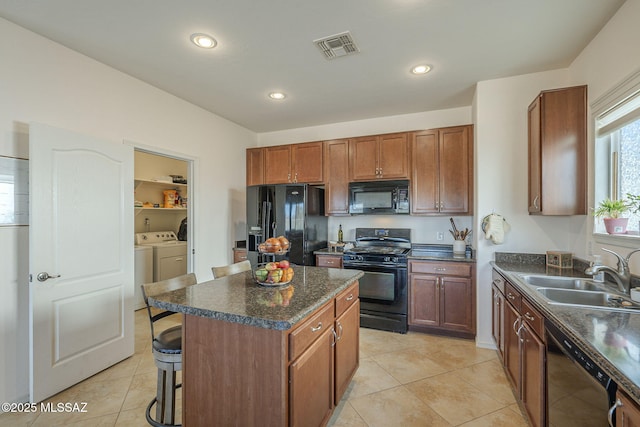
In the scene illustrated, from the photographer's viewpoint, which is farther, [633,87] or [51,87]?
[51,87]

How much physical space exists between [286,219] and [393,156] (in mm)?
1587

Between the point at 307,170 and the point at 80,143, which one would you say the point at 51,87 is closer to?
the point at 80,143

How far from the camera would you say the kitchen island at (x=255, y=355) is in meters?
1.28

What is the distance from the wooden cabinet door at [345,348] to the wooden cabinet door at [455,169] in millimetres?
1893

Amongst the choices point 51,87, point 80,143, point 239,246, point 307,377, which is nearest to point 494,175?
point 307,377

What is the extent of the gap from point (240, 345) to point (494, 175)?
2.83 m

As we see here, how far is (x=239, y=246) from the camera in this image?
424 cm

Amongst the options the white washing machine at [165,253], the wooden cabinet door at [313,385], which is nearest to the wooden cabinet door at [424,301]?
the wooden cabinet door at [313,385]

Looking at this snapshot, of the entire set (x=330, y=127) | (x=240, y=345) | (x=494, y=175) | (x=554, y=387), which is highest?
(x=330, y=127)

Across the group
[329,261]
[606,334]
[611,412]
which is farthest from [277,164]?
[611,412]

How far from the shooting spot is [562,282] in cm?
209

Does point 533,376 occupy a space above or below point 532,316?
below

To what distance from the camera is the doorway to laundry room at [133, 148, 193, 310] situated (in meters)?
4.18

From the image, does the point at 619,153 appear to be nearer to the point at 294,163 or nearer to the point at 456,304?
the point at 456,304
